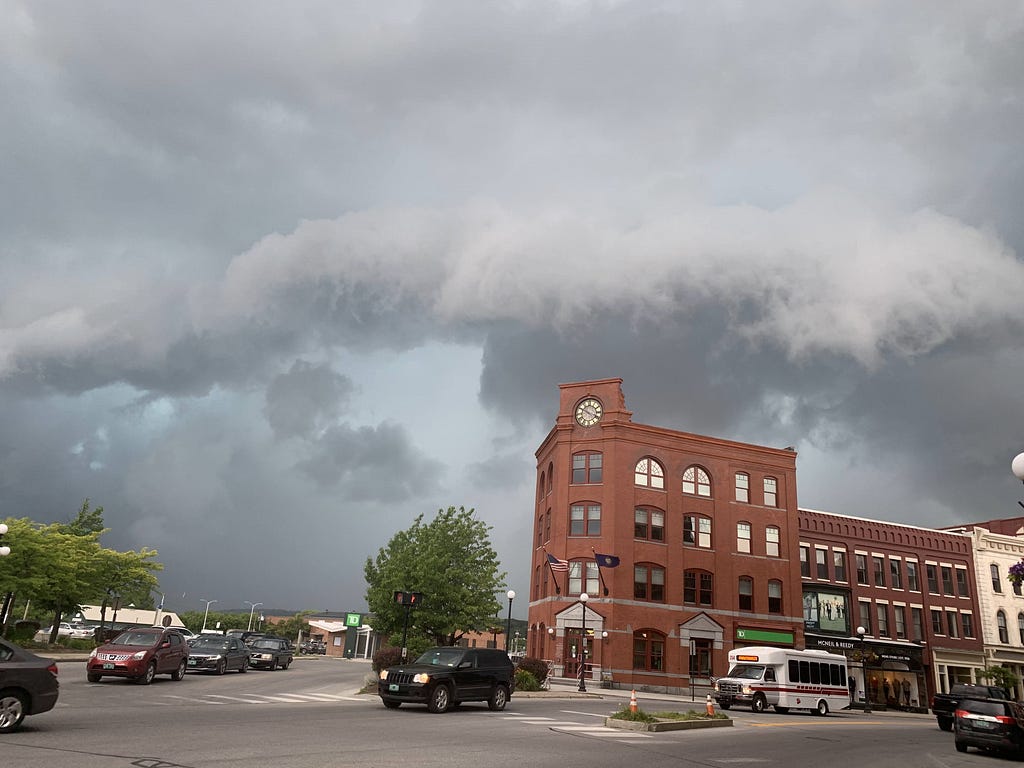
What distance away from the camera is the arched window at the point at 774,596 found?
5200 centimetres

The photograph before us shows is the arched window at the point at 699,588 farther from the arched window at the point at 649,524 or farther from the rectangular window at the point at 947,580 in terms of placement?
the rectangular window at the point at 947,580

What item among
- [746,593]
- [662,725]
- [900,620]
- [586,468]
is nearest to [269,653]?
[586,468]

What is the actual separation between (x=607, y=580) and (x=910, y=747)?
26913 millimetres

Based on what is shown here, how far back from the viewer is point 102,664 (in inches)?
898

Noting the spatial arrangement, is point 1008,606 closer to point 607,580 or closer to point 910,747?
point 607,580

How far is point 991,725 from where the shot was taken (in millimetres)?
20203

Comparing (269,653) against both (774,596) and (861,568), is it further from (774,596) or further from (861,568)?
(861,568)

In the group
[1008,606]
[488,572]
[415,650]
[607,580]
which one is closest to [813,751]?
[415,650]

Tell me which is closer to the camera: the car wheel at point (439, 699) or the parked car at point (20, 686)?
the parked car at point (20, 686)

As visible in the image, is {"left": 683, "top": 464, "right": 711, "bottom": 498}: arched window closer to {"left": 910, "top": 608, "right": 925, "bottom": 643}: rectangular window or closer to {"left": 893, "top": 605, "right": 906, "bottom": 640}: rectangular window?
{"left": 893, "top": 605, "right": 906, "bottom": 640}: rectangular window

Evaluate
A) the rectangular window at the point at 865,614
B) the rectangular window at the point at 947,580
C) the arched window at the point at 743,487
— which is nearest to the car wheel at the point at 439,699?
the arched window at the point at 743,487

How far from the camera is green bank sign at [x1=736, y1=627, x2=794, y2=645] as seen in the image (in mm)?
49938

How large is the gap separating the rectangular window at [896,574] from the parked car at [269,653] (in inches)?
1682

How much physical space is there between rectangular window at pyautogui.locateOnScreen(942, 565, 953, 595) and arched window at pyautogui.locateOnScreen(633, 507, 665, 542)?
81.4ft
